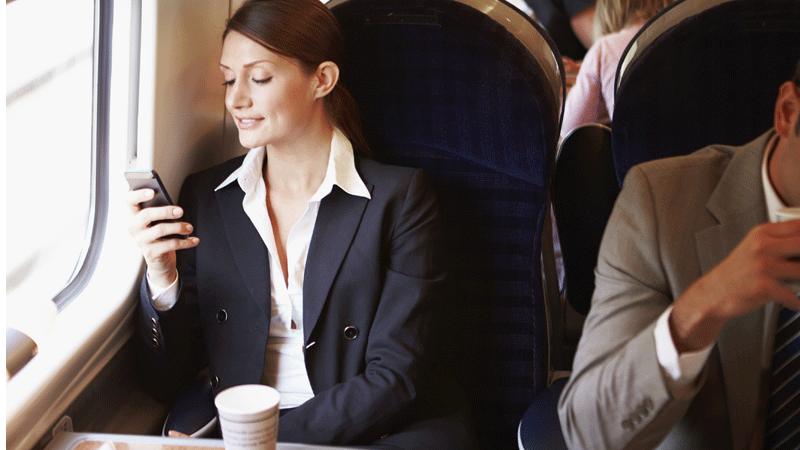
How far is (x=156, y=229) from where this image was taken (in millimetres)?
1713

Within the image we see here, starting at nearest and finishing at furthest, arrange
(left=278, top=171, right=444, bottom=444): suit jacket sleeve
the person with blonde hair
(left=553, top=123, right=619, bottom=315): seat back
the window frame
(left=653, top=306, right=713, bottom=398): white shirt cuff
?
(left=653, top=306, right=713, bottom=398): white shirt cuff < (left=278, top=171, right=444, bottom=444): suit jacket sleeve < the window frame < (left=553, top=123, right=619, bottom=315): seat back < the person with blonde hair

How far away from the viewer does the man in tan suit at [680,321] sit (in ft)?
4.14

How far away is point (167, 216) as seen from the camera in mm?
1696

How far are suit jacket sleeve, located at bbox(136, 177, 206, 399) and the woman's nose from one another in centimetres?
Answer: 24

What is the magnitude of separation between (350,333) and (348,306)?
0.05m

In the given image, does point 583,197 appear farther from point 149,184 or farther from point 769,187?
point 149,184

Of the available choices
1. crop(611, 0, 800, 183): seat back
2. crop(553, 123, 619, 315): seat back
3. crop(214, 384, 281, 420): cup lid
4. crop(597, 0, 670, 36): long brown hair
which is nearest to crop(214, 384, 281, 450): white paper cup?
crop(214, 384, 281, 420): cup lid

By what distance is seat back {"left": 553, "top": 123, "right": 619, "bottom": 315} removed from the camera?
2.22 metres

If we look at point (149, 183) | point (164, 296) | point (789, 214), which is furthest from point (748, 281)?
point (164, 296)

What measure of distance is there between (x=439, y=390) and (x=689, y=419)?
23.3 inches

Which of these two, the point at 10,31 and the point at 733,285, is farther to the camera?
the point at 10,31

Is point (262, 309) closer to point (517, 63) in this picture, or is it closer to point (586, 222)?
point (517, 63)

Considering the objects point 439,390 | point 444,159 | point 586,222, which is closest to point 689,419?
point 439,390

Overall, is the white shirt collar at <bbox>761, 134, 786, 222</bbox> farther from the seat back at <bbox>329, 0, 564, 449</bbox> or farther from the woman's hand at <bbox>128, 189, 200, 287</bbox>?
the woman's hand at <bbox>128, 189, 200, 287</bbox>
